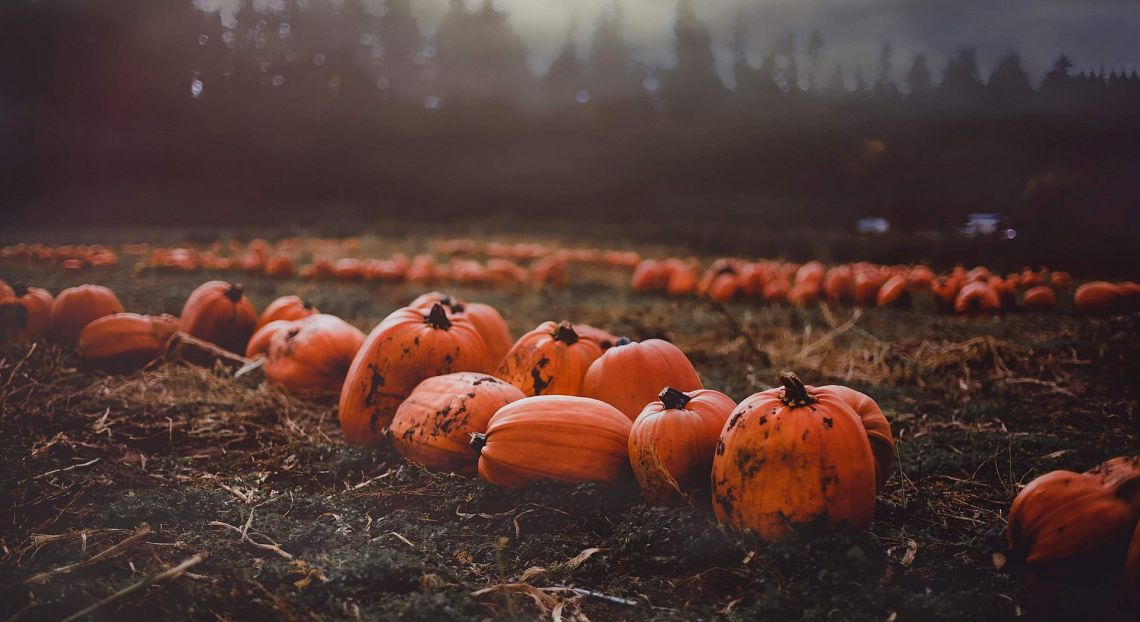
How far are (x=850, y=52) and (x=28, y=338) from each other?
15.6 ft

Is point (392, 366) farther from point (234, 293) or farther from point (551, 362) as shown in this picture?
point (234, 293)

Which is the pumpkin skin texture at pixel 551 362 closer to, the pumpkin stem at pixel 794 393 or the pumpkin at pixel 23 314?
the pumpkin stem at pixel 794 393

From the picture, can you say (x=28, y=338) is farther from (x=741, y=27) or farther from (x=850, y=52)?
(x=850, y=52)

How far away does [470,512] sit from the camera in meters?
1.96

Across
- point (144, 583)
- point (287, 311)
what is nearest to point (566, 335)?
point (144, 583)

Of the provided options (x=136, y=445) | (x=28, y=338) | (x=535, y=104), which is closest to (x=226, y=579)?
(x=136, y=445)

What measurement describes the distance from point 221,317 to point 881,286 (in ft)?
17.0

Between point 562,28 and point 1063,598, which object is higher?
point 562,28

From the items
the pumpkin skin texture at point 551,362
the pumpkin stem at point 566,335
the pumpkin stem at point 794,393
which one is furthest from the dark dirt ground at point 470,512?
the pumpkin stem at point 566,335

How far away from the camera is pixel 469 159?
7.38 meters

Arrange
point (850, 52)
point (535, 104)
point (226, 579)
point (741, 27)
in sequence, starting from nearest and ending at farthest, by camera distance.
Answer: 1. point (226, 579)
2. point (850, 52)
3. point (741, 27)
4. point (535, 104)

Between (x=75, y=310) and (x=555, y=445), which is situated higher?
(x=75, y=310)

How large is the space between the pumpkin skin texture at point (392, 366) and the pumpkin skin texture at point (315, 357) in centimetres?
52

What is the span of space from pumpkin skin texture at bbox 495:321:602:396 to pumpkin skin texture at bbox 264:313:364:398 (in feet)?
3.10
